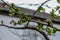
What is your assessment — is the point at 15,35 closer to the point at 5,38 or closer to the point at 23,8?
the point at 5,38

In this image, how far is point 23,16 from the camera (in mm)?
1335

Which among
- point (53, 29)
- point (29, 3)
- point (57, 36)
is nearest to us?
point (53, 29)

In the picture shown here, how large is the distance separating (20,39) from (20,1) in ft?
1.64

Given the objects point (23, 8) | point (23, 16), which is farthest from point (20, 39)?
point (23, 16)

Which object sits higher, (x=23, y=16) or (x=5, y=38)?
(x=23, y=16)

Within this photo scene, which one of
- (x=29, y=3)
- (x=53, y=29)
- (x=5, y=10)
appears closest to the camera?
(x=53, y=29)

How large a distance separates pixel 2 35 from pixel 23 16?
1.44 meters

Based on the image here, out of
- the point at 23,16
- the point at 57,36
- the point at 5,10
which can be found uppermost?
the point at 23,16

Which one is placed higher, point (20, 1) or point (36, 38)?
point (20, 1)

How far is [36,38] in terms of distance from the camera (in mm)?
2891

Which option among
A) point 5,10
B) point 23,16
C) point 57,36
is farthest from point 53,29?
point 57,36

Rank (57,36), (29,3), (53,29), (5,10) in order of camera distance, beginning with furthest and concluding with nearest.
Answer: (57,36) < (29,3) < (5,10) < (53,29)

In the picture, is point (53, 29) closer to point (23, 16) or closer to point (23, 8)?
point (23, 16)

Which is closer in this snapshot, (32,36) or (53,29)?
(53,29)
